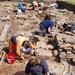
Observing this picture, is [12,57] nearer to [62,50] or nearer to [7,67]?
[7,67]

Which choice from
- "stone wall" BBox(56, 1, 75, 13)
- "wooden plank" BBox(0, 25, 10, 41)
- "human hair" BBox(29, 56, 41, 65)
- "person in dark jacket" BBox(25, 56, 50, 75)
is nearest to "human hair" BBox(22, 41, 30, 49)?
"person in dark jacket" BBox(25, 56, 50, 75)

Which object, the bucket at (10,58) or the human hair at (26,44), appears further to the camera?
the human hair at (26,44)

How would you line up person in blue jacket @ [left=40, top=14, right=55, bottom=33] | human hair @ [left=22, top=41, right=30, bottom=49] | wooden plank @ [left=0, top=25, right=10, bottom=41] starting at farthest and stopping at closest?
wooden plank @ [left=0, top=25, right=10, bottom=41]
person in blue jacket @ [left=40, top=14, right=55, bottom=33]
human hair @ [left=22, top=41, right=30, bottom=49]

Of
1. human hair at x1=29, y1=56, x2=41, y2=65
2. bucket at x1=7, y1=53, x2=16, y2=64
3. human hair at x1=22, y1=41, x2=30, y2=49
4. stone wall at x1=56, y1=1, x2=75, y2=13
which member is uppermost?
human hair at x1=29, y1=56, x2=41, y2=65

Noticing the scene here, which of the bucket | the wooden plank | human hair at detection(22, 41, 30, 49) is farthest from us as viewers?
the wooden plank

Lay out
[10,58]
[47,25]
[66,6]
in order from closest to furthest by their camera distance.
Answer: [10,58] → [47,25] → [66,6]

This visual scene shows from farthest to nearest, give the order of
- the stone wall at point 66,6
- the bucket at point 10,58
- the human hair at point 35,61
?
1. the stone wall at point 66,6
2. the bucket at point 10,58
3. the human hair at point 35,61

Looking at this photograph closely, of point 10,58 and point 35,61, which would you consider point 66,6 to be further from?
point 35,61

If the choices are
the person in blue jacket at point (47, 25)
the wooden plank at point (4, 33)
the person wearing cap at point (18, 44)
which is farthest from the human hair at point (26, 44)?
the wooden plank at point (4, 33)

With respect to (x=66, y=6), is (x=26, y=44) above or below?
above

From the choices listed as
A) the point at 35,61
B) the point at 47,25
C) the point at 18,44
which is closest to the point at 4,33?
the point at 47,25

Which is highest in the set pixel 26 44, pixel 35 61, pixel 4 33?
pixel 35 61

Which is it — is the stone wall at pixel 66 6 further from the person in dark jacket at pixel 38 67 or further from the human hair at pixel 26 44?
the person in dark jacket at pixel 38 67

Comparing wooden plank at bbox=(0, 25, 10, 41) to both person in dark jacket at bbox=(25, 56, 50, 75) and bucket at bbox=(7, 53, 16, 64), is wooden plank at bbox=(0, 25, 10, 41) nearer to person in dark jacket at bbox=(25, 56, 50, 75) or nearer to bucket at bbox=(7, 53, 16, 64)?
bucket at bbox=(7, 53, 16, 64)
